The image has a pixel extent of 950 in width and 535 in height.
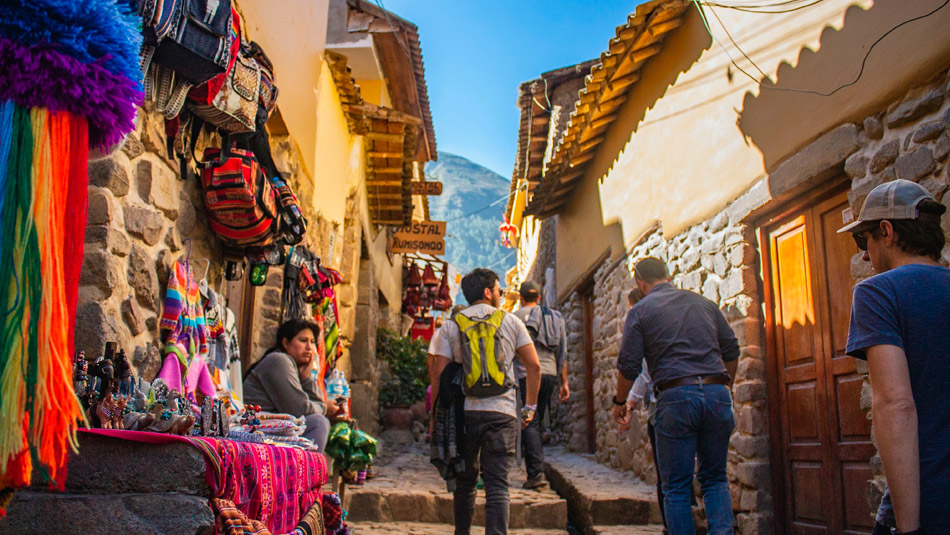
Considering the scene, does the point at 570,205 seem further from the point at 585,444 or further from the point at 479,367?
the point at 479,367

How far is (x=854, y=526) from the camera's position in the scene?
150 inches

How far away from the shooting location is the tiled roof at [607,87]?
19.7 ft

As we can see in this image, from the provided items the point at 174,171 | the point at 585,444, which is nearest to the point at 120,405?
the point at 174,171

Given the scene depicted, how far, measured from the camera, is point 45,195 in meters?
1.66

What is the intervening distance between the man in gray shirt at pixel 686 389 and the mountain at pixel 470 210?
269ft

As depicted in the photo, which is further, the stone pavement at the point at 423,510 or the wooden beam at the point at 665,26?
the wooden beam at the point at 665,26

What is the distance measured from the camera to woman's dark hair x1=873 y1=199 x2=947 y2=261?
1.99m

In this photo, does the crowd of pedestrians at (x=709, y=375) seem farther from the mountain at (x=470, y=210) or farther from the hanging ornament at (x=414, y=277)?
the mountain at (x=470, y=210)

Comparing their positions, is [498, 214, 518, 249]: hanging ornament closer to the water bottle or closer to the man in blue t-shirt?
the water bottle

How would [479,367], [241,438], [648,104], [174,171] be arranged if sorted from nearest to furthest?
[241,438] → [174,171] → [479,367] → [648,104]

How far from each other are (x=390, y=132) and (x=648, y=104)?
10.9 feet

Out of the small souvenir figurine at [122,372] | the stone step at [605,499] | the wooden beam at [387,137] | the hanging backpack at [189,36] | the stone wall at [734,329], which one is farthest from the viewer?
the wooden beam at [387,137]

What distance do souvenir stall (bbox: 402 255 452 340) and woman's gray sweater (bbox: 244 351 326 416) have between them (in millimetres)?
11066

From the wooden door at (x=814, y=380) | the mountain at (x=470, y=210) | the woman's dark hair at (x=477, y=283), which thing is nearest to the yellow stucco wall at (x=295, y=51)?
the woman's dark hair at (x=477, y=283)
